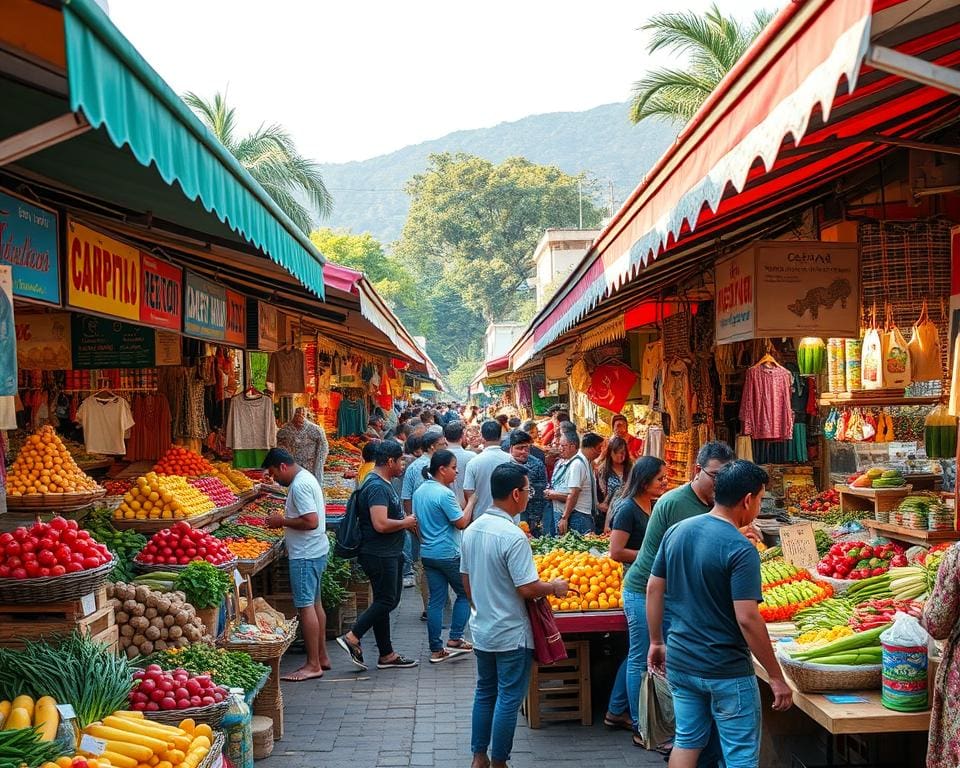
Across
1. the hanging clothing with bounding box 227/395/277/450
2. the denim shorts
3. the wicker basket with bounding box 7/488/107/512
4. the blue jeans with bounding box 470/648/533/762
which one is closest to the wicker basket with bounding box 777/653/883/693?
the blue jeans with bounding box 470/648/533/762

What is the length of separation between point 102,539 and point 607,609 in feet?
13.0

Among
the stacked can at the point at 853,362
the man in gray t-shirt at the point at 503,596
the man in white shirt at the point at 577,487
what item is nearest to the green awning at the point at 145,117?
the man in gray t-shirt at the point at 503,596

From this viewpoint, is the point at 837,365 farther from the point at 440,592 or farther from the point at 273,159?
the point at 273,159

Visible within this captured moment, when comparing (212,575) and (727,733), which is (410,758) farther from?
(727,733)

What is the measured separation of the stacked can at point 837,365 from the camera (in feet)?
21.8

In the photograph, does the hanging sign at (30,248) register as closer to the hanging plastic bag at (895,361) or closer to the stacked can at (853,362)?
the hanging plastic bag at (895,361)

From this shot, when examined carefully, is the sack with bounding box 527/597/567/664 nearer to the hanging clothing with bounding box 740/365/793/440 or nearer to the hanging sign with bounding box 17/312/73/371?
the hanging clothing with bounding box 740/365/793/440

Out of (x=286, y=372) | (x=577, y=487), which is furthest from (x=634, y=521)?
(x=286, y=372)

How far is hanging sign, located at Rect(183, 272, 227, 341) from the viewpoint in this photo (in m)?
7.23

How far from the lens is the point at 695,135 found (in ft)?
12.6

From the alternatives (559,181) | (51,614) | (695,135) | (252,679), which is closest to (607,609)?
(252,679)

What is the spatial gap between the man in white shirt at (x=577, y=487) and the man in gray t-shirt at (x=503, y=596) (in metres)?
4.40

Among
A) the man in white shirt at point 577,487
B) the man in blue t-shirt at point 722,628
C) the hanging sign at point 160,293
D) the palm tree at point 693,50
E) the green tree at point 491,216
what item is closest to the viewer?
the man in blue t-shirt at point 722,628

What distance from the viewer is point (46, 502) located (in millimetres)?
7109
